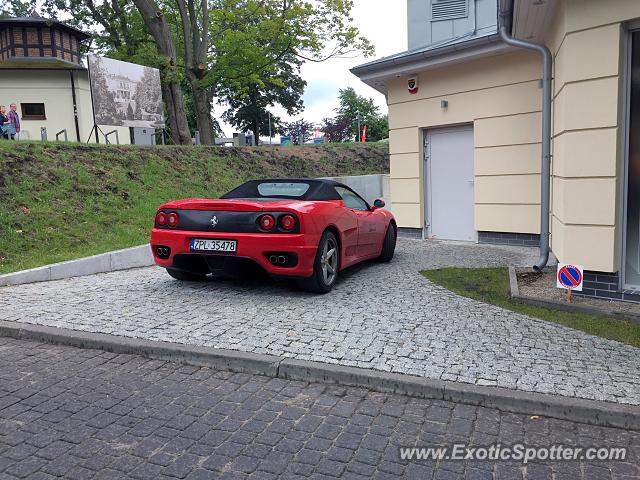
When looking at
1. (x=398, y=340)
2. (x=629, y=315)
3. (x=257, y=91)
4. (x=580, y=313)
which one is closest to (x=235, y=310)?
(x=398, y=340)

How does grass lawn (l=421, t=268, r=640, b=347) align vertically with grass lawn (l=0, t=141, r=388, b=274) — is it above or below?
below

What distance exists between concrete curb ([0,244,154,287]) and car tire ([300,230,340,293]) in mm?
3719

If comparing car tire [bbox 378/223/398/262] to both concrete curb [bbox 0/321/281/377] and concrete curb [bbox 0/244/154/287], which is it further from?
concrete curb [bbox 0/321/281/377]

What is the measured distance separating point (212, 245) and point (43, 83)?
→ 25.0m

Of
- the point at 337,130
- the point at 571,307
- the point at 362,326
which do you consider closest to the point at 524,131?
the point at 571,307

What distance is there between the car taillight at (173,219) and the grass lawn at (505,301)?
3.28 metres

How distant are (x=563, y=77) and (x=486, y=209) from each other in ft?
12.7

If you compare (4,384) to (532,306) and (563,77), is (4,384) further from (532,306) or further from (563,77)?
(563,77)

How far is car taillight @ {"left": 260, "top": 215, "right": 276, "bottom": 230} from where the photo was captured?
224 inches

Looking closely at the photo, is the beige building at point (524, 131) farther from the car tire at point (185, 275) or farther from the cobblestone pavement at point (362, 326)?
the car tire at point (185, 275)

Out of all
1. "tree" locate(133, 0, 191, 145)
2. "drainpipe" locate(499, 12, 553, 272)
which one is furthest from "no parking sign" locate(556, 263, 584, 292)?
"tree" locate(133, 0, 191, 145)

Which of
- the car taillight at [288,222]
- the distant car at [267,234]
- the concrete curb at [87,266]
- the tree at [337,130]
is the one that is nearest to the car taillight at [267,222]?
the distant car at [267,234]

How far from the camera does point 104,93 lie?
15.3m

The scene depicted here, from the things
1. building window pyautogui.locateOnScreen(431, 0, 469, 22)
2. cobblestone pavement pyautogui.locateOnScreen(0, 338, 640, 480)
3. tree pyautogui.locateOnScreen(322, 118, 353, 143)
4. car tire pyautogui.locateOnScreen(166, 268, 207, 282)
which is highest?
tree pyautogui.locateOnScreen(322, 118, 353, 143)
